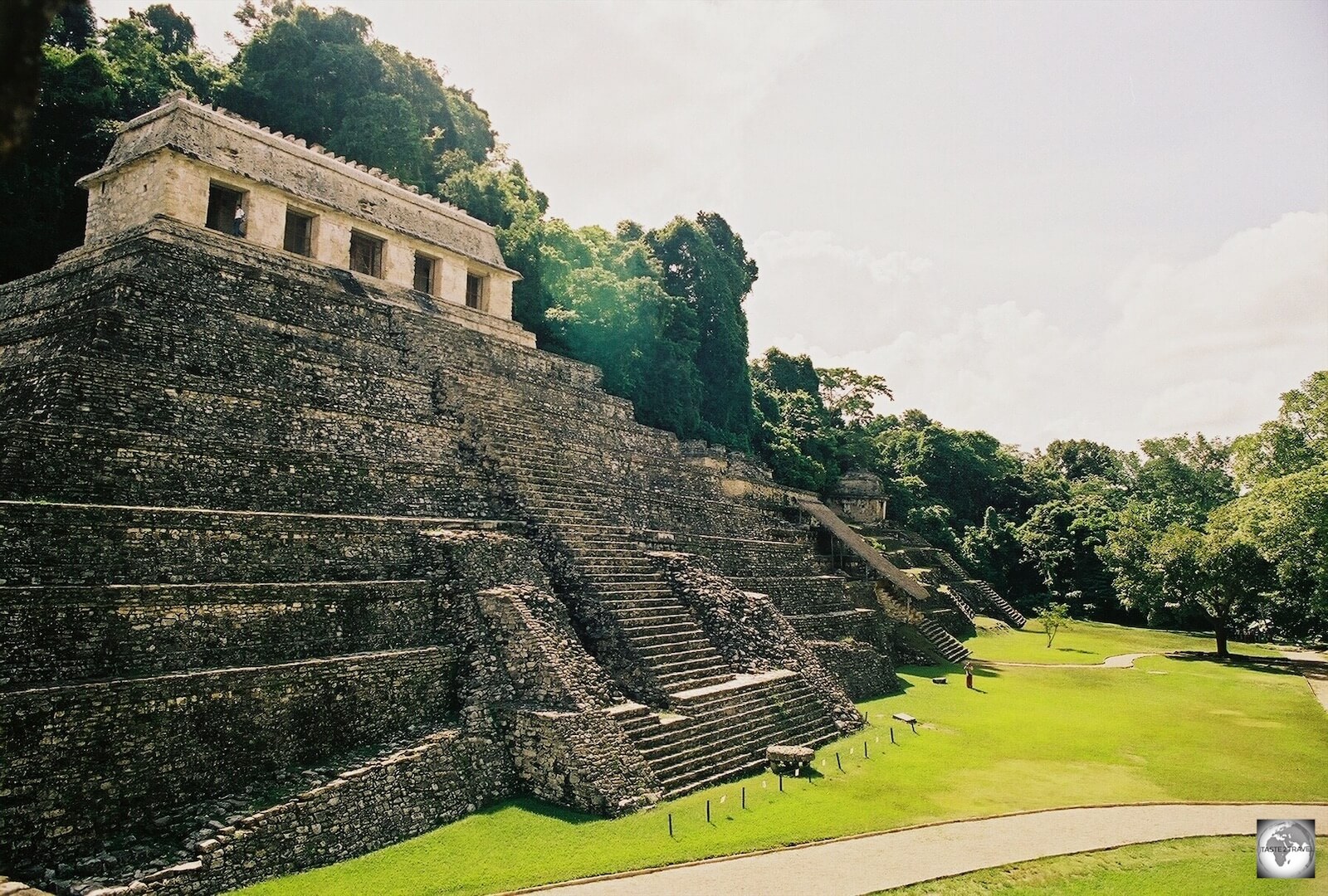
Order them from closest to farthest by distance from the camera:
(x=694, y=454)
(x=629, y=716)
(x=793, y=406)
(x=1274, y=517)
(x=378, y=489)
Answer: (x=629, y=716) → (x=378, y=489) → (x=1274, y=517) → (x=694, y=454) → (x=793, y=406)

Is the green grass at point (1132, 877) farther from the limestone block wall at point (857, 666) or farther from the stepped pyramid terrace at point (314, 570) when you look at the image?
the limestone block wall at point (857, 666)

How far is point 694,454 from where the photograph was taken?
25.7 metres

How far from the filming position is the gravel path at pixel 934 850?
26.4 ft

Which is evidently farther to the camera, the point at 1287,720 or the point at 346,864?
the point at 1287,720

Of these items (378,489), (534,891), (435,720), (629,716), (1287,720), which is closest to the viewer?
(534,891)

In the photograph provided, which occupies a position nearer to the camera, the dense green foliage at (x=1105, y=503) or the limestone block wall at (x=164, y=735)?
the limestone block wall at (x=164, y=735)

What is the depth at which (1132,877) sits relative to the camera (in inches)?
344

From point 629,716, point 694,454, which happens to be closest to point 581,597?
point 629,716

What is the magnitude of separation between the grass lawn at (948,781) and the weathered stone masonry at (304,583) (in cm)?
58

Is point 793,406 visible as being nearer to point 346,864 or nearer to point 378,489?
point 378,489

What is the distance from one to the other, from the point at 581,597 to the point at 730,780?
12.1 feet

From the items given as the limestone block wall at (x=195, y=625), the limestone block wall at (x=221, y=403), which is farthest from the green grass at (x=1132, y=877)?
the limestone block wall at (x=221, y=403)

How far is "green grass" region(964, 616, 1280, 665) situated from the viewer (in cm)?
2658

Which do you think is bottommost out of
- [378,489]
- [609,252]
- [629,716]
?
[629,716]
